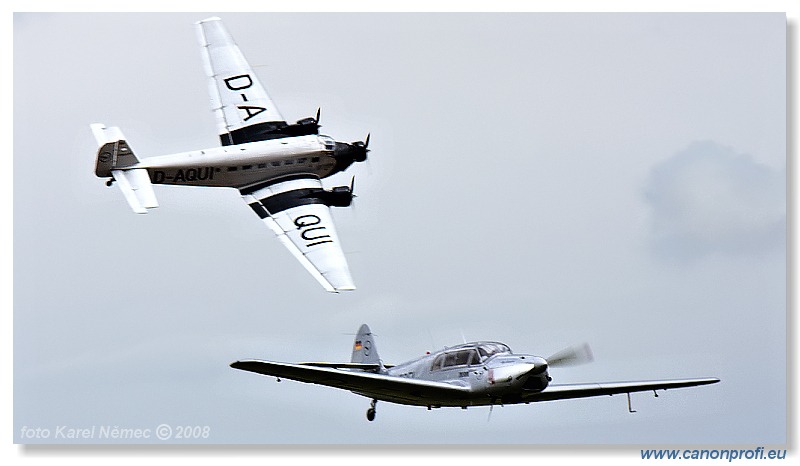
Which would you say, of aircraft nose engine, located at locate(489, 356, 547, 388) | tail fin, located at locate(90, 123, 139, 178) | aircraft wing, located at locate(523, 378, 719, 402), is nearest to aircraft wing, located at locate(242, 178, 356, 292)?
tail fin, located at locate(90, 123, 139, 178)

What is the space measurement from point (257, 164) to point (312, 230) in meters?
1.48

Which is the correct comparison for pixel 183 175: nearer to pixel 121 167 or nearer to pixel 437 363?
pixel 121 167

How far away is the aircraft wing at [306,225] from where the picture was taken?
73.6ft

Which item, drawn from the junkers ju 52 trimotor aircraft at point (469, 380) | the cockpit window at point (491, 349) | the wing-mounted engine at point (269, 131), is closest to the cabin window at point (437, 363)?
the junkers ju 52 trimotor aircraft at point (469, 380)

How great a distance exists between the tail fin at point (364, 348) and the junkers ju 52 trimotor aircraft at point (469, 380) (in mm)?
1983

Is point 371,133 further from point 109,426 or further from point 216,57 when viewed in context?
point 109,426

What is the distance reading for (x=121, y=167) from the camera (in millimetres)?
23094

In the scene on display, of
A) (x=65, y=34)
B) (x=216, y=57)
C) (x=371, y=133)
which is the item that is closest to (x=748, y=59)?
(x=371, y=133)

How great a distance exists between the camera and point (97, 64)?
930 inches

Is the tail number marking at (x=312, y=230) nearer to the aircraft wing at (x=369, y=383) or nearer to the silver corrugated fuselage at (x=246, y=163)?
Answer: the silver corrugated fuselage at (x=246, y=163)

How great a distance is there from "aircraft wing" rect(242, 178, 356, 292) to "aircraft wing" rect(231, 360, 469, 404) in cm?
198

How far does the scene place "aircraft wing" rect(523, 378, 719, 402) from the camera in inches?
846

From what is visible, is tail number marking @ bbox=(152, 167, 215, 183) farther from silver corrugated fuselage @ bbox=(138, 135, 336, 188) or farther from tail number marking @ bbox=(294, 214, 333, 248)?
tail number marking @ bbox=(294, 214, 333, 248)

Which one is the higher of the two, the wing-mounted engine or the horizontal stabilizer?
the wing-mounted engine
